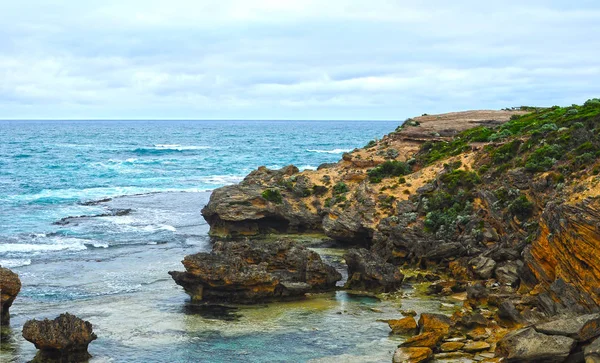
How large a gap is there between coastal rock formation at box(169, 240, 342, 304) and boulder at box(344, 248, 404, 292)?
3.17 feet

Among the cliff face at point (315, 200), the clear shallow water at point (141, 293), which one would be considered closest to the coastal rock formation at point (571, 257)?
the clear shallow water at point (141, 293)

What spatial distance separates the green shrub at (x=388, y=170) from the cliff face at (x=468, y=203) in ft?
0.29

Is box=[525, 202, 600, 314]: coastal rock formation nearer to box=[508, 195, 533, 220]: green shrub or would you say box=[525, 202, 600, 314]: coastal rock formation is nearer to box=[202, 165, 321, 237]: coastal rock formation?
box=[508, 195, 533, 220]: green shrub

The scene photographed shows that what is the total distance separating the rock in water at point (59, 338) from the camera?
2800cm

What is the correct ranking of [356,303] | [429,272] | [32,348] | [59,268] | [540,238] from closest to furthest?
[32,348]
[540,238]
[356,303]
[429,272]
[59,268]

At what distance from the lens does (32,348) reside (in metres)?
29.8

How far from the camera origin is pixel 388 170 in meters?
58.5

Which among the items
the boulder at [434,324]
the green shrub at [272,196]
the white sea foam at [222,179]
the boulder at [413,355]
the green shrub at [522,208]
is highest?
the green shrub at [522,208]

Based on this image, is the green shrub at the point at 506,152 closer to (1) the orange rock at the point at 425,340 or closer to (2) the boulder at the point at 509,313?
(2) the boulder at the point at 509,313

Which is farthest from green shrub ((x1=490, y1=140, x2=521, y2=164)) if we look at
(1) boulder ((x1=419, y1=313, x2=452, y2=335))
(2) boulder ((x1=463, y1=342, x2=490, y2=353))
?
(2) boulder ((x1=463, y1=342, x2=490, y2=353))

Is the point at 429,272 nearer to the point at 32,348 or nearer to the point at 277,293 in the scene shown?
the point at 277,293

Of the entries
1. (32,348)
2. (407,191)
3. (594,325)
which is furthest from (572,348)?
(407,191)

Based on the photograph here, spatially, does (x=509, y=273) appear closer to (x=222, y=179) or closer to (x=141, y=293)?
(x=141, y=293)

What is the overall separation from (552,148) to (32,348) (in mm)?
32226
